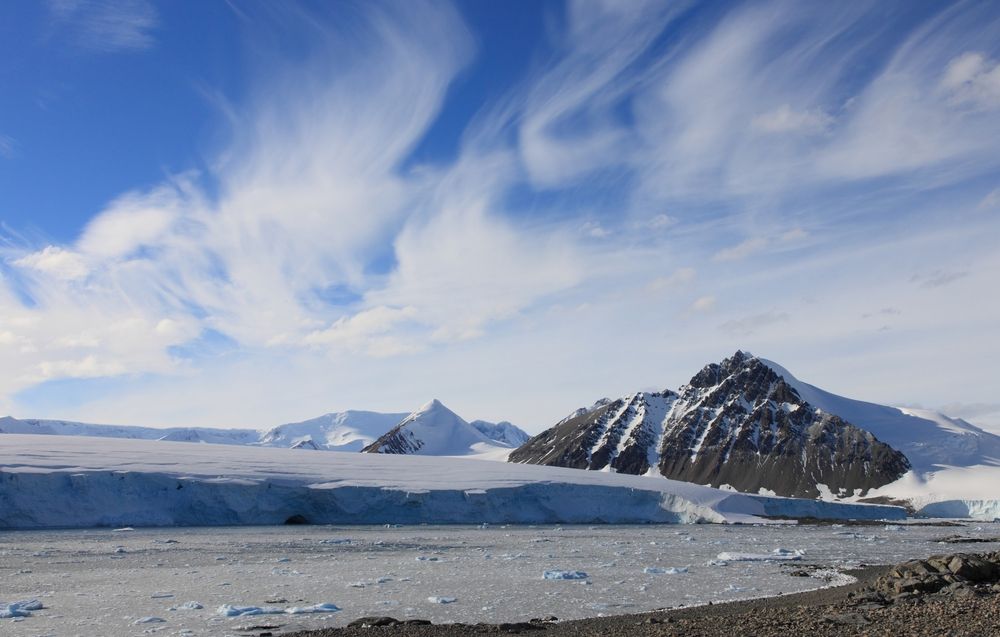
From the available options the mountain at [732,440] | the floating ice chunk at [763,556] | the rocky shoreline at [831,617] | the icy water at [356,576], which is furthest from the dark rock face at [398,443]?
the rocky shoreline at [831,617]

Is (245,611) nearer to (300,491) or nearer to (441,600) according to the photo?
(441,600)

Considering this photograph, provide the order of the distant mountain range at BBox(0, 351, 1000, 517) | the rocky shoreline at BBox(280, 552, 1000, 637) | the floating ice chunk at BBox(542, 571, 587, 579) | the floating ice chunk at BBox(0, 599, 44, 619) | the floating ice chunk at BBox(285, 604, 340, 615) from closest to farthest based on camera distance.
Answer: the rocky shoreline at BBox(280, 552, 1000, 637)
the floating ice chunk at BBox(0, 599, 44, 619)
the floating ice chunk at BBox(285, 604, 340, 615)
the floating ice chunk at BBox(542, 571, 587, 579)
the distant mountain range at BBox(0, 351, 1000, 517)

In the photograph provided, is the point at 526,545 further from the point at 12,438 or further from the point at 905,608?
the point at 12,438

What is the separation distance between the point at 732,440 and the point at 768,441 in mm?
6445

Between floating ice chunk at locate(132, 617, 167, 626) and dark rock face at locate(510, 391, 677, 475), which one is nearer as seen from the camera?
floating ice chunk at locate(132, 617, 167, 626)

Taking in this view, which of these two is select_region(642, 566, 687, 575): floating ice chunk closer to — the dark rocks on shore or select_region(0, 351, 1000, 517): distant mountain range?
the dark rocks on shore

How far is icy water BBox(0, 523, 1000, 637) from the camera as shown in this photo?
13.2 m

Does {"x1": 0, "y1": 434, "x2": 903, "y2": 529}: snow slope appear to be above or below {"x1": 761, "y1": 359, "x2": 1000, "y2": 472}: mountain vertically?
below

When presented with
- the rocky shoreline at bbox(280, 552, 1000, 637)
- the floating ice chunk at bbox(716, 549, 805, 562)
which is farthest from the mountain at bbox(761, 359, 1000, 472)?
the rocky shoreline at bbox(280, 552, 1000, 637)

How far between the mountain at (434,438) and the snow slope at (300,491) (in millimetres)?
100285

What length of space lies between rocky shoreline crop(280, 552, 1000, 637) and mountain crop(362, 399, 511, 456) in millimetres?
145050

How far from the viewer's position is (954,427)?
4850 inches

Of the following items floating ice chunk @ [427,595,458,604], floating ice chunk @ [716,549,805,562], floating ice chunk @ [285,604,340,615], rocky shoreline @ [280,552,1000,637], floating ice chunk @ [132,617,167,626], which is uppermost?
rocky shoreline @ [280,552,1000,637]

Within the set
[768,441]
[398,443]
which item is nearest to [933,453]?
[768,441]
